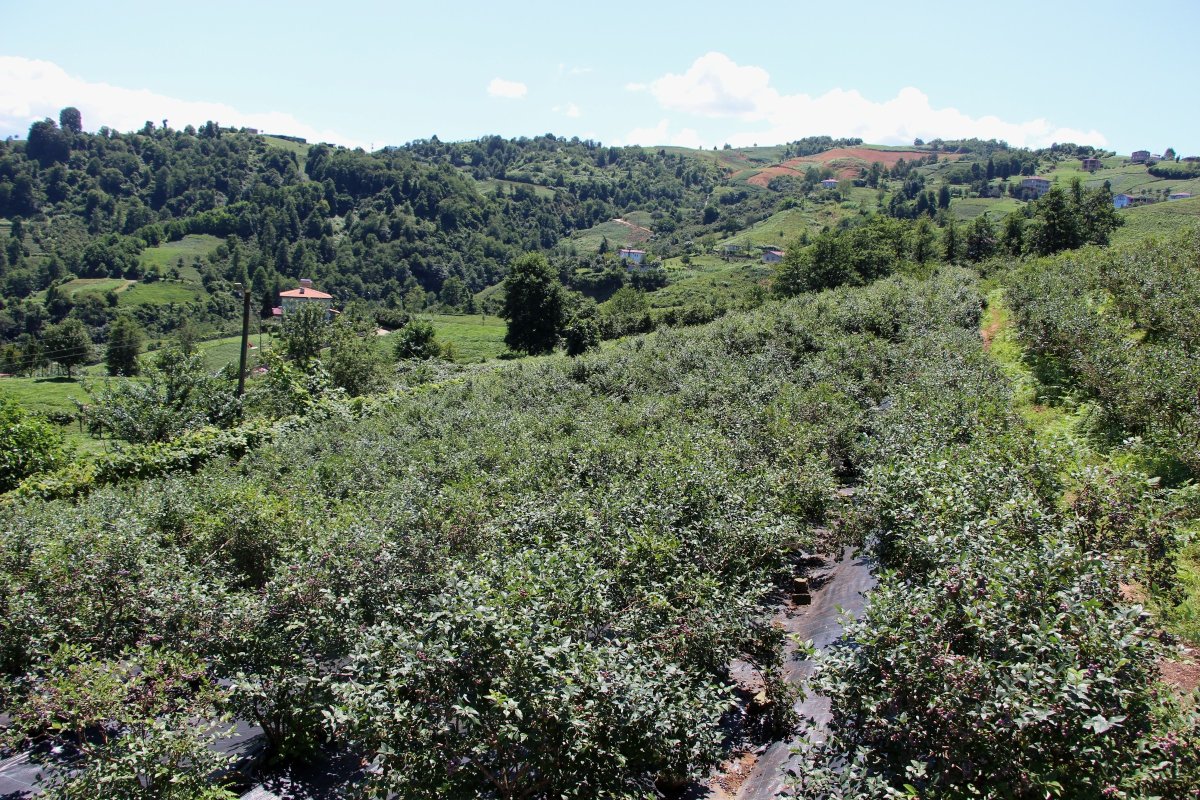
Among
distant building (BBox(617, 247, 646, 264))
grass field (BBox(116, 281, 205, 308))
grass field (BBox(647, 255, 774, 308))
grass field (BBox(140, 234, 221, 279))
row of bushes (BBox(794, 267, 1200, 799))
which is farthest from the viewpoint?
grass field (BBox(140, 234, 221, 279))

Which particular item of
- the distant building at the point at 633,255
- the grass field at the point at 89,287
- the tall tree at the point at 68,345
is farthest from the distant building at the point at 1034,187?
the grass field at the point at 89,287

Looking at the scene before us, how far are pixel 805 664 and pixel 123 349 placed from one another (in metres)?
107

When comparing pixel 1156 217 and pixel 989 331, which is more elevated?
pixel 1156 217

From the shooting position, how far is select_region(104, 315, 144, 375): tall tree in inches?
3302

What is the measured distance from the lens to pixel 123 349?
294 ft

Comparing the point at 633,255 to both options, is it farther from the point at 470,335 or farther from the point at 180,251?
the point at 180,251

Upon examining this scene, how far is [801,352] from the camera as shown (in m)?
23.9

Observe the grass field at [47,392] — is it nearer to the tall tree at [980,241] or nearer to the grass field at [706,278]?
the grass field at [706,278]

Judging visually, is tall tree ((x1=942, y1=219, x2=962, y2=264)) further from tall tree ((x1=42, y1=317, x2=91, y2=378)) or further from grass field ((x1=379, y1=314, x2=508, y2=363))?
tall tree ((x1=42, y1=317, x2=91, y2=378))

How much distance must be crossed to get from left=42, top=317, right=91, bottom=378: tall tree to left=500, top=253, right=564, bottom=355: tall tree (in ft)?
201

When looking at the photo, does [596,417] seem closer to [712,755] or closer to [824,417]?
[824,417]

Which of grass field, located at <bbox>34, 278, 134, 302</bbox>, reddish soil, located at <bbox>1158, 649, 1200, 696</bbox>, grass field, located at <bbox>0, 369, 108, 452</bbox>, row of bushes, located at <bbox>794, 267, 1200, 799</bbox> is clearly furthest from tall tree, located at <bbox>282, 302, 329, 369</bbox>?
grass field, located at <bbox>34, 278, 134, 302</bbox>

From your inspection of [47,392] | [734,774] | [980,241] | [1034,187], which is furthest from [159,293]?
[1034,187]

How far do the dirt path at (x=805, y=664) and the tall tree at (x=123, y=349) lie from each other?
9340 centimetres
